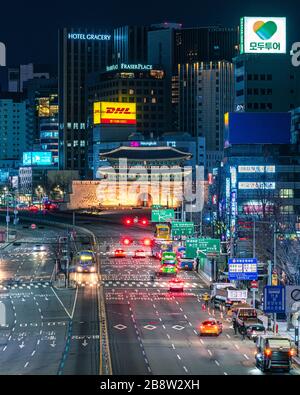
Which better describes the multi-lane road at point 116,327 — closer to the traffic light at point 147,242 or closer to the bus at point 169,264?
the bus at point 169,264

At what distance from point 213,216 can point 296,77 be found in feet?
108

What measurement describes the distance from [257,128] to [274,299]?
4196 inches

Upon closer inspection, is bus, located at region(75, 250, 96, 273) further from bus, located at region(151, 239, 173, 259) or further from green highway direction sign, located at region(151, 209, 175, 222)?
bus, located at region(151, 239, 173, 259)

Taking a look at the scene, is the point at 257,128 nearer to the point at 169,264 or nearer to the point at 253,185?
the point at 253,185

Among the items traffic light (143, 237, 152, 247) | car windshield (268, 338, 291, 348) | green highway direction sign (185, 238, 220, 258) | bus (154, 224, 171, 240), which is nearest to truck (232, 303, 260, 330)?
car windshield (268, 338, 291, 348)

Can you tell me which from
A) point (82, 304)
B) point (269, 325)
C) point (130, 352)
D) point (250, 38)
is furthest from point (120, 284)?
point (250, 38)

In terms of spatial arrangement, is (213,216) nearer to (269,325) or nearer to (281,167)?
(281,167)

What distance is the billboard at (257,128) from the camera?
529 ft

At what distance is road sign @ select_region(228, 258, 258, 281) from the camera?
72938 millimetres

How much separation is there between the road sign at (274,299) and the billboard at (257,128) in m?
105

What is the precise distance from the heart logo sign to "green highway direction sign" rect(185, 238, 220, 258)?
286ft

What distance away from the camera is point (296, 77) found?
6959 inches
